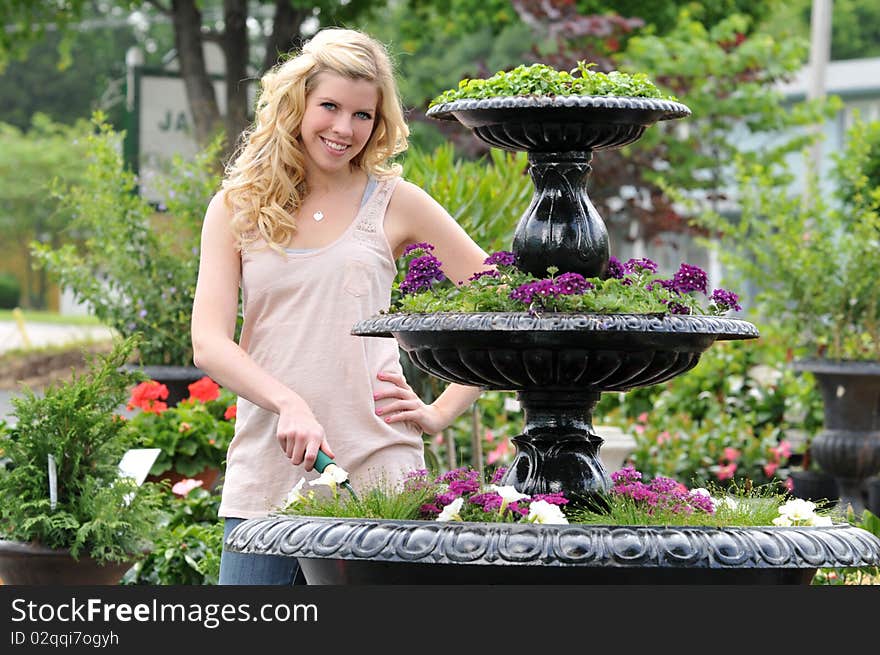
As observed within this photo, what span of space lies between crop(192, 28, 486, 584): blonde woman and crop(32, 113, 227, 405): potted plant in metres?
6.07

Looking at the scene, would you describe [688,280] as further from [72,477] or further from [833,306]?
[833,306]

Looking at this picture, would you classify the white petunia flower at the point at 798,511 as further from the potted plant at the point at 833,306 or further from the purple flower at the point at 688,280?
the potted plant at the point at 833,306

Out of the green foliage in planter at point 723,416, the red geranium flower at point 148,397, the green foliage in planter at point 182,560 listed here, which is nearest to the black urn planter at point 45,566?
the green foliage in planter at point 182,560

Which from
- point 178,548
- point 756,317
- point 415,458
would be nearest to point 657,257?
point 756,317

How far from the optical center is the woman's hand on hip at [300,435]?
342 centimetres

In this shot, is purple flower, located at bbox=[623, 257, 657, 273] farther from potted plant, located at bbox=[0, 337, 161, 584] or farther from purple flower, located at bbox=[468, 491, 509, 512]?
potted plant, located at bbox=[0, 337, 161, 584]

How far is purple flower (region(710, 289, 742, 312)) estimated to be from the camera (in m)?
3.63

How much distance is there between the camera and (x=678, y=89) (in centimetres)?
1725

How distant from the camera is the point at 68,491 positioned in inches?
202

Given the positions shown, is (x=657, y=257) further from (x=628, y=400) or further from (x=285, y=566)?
(x=285, y=566)

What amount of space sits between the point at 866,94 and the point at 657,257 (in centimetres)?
803

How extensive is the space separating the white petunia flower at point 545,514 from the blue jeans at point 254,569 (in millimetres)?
669

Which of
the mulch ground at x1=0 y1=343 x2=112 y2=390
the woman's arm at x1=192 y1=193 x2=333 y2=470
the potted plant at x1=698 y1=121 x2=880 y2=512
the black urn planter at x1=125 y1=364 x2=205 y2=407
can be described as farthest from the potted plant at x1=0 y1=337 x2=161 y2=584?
the mulch ground at x1=0 y1=343 x2=112 y2=390

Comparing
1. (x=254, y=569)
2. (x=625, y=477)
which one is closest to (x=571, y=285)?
(x=625, y=477)
